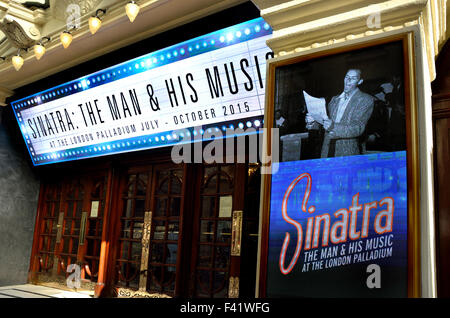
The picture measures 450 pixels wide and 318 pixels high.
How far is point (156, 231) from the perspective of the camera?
14.4 ft

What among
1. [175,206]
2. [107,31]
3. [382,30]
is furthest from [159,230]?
[382,30]

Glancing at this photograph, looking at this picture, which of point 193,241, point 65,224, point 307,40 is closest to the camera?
→ point 307,40

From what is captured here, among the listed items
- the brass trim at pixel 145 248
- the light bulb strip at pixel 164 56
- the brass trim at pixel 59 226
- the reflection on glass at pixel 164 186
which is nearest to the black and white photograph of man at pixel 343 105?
the light bulb strip at pixel 164 56

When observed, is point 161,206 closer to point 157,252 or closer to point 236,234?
point 157,252

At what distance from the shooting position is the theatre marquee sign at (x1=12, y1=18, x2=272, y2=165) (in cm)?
334

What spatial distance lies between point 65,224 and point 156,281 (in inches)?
82.1

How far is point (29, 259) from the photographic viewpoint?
5.87 meters

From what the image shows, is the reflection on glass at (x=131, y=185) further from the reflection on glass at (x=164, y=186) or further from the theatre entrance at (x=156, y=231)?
the reflection on glass at (x=164, y=186)

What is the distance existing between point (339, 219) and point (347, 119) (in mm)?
502
